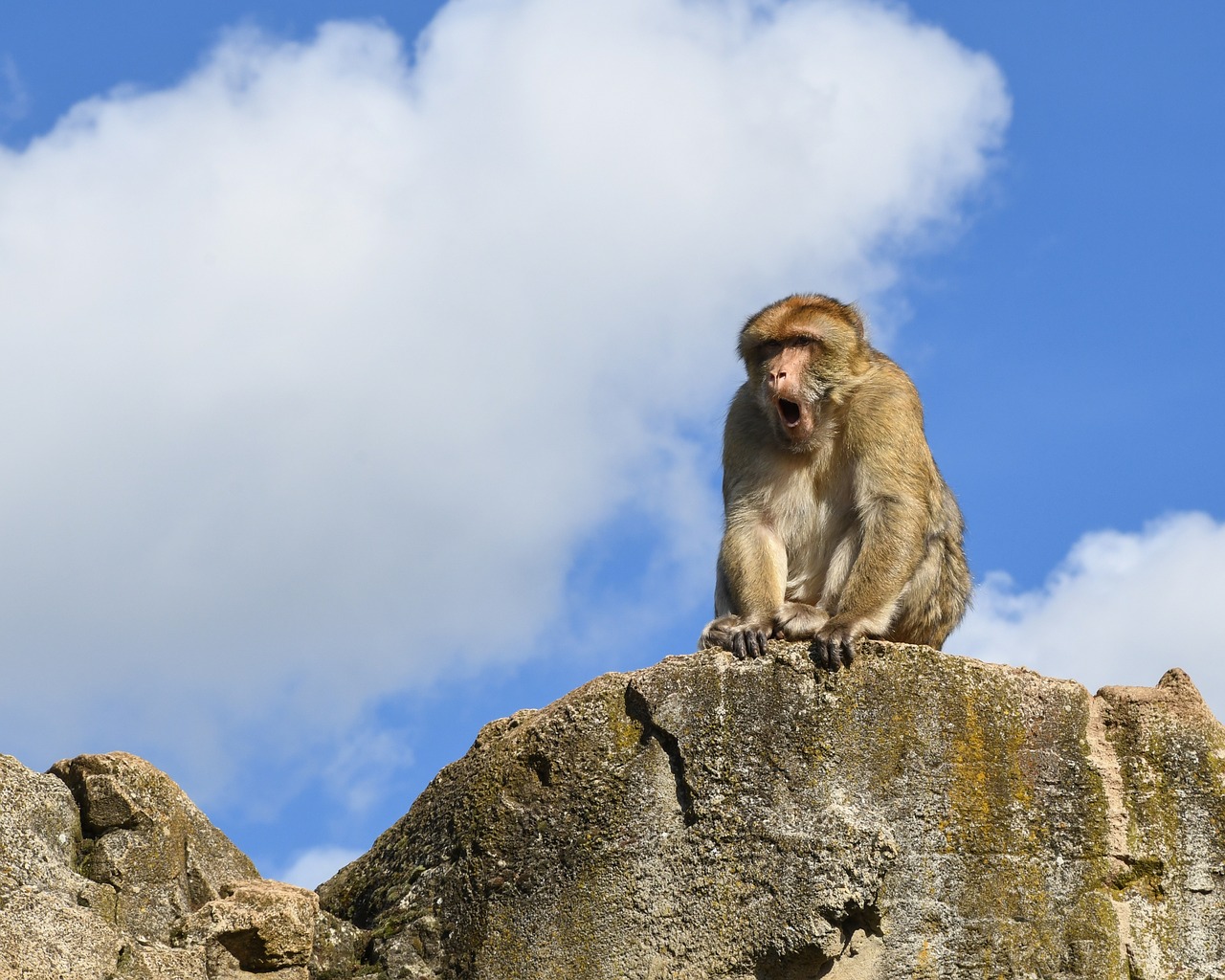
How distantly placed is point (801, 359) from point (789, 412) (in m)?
0.23

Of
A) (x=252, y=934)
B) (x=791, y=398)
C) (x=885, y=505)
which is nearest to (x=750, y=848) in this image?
(x=252, y=934)

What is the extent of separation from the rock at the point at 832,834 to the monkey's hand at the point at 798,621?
68 centimetres

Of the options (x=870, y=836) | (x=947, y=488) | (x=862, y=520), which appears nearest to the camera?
(x=870, y=836)

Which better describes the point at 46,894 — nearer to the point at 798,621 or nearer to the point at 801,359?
the point at 798,621

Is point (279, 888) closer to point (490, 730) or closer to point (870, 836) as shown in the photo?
point (490, 730)

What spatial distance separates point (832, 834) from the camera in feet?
14.9

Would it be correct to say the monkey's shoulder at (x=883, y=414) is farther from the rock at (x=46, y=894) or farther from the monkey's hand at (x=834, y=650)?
the rock at (x=46, y=894)

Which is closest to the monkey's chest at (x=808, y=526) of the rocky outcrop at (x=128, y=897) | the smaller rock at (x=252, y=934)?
the rocky outcrop at (x=128, y=897)

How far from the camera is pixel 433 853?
5.02 metres

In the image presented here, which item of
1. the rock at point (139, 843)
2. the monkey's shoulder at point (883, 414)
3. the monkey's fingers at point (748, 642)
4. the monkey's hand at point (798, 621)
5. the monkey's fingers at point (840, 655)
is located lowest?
the rock at point (139, 843)

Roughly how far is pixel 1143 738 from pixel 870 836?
0.93 meters

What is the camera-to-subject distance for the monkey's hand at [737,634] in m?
5.27

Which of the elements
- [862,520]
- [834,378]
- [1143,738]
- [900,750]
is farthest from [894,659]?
[834,378]

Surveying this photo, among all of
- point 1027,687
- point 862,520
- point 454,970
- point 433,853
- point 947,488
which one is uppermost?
point 947,488
